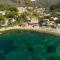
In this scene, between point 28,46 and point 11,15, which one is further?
point 11,15

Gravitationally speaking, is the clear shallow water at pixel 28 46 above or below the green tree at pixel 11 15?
below

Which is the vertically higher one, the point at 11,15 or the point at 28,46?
the point at 11,15

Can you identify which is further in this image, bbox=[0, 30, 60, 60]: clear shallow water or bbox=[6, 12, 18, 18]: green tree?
bbox=[6, 12, 18, 18]: green tree

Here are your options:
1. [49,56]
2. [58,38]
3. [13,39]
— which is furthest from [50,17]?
[49,56]

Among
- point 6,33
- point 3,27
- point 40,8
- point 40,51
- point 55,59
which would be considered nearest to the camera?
point 55,59

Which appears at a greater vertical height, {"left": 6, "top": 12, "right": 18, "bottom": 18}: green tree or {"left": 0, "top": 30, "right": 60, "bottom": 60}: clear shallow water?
{"left": 6, "top": 12, "right": 18, "bottom": 18}: green tree

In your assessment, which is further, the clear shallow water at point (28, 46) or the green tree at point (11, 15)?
the green tree at point (11, 15)

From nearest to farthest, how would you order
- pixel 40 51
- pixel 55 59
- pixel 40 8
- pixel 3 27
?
pixel 55 59 < pixel 40 51 < pixel 3 27 < pixel 40 8

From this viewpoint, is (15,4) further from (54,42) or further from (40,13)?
(54,42)
